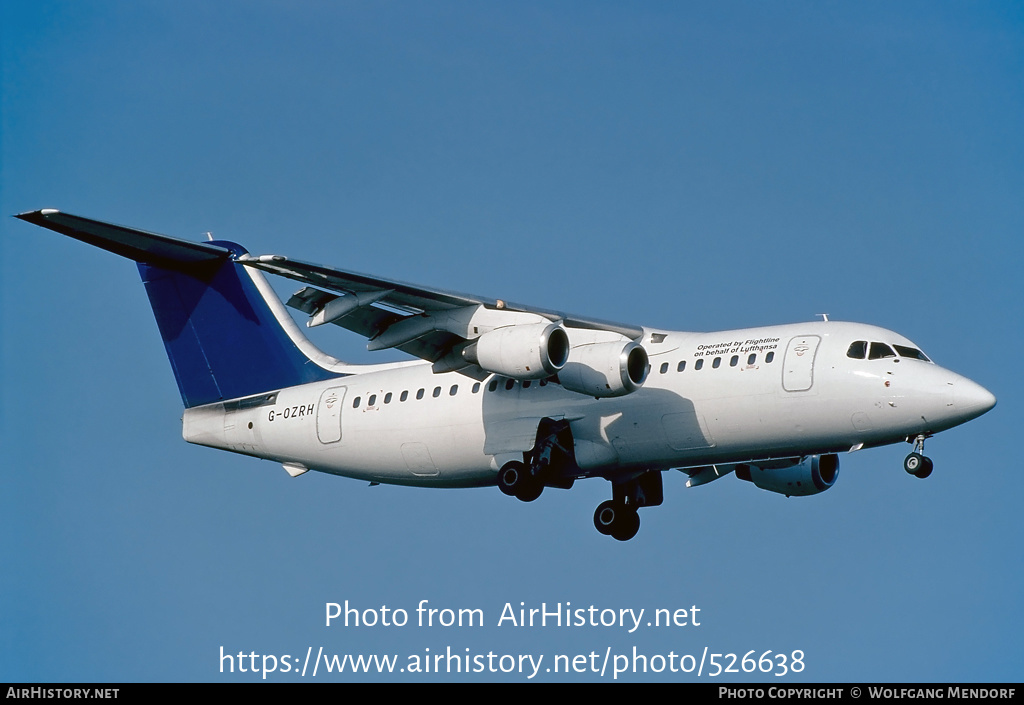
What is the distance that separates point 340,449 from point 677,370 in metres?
5.43

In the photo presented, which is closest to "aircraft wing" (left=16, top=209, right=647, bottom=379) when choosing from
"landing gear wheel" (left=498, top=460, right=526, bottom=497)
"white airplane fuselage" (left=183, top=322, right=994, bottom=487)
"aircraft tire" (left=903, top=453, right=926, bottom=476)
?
"white airplane fuselage" (left=183, top=322, right=994, bottom=487)

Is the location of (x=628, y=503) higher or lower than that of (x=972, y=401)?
higher

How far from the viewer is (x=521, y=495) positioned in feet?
67.1

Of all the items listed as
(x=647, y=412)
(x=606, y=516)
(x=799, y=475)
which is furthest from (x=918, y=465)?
(x=606, y=516)

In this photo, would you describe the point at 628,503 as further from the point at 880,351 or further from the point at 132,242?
the point at 132,242

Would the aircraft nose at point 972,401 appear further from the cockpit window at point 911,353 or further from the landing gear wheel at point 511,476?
the landing gear wheel at point 511,476

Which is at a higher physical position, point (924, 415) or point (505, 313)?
point (505, 313)

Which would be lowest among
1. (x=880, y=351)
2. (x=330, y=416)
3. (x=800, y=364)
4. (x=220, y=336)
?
(x=800, y=364)

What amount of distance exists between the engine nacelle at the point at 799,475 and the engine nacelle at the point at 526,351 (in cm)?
434

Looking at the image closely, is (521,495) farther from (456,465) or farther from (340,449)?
(340,449)

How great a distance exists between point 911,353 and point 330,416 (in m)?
8.44

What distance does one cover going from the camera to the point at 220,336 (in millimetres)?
23828
